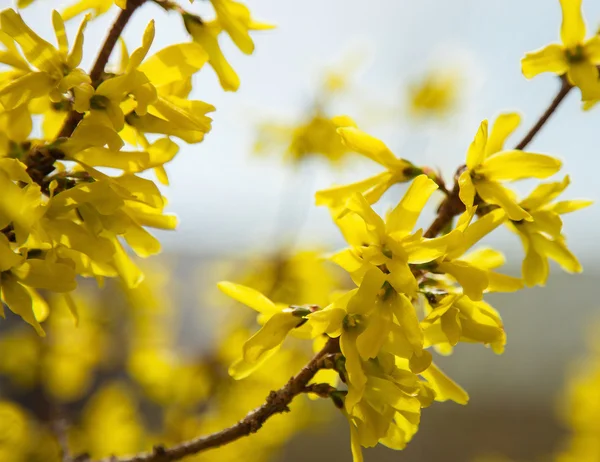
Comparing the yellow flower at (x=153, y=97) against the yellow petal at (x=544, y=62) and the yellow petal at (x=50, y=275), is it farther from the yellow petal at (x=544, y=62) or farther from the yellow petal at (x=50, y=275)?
the yellow petal at (x=544, y=62)

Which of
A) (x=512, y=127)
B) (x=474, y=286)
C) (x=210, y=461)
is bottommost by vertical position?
(x=210, y=461)

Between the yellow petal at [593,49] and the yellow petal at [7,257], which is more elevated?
the yellow petal at [593,49]

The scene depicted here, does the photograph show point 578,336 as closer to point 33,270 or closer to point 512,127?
point 512,127

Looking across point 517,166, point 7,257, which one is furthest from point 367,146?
point 7,257

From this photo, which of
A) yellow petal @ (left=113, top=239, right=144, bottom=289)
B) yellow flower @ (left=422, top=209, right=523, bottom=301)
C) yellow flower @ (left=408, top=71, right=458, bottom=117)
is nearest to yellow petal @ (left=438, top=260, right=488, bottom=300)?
yellow flower @ (left=422, top=209, right=523, bottom=301)

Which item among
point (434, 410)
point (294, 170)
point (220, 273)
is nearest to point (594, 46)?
point (294, 170)

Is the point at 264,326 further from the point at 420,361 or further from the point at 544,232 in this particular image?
the point at 544,232

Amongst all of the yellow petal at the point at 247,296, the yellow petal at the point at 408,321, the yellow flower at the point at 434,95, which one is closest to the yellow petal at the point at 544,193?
the yellow petal at the point at 408,321
